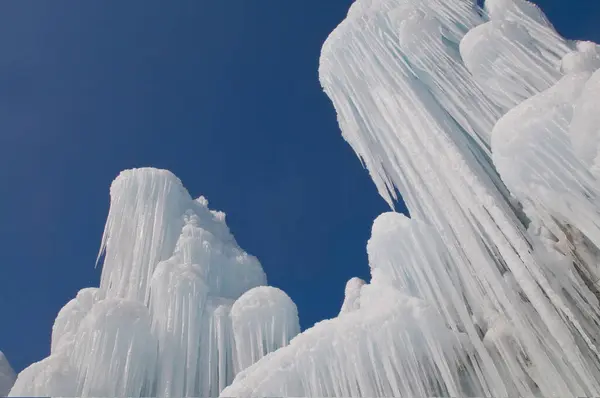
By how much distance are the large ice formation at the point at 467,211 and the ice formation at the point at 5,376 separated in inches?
487

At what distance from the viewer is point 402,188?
8664 mm

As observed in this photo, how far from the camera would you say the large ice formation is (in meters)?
5.86

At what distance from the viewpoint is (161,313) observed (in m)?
14.7

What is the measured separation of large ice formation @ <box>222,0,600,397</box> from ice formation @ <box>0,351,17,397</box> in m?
12.4

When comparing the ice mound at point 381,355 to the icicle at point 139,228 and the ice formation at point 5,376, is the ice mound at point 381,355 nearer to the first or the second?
the icicle at point 139,228

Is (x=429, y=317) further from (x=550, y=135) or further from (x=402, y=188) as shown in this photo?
(x=550, y=135)

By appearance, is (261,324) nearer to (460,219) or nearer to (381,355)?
(381,355)

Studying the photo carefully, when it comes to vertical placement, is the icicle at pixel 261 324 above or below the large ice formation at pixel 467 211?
above

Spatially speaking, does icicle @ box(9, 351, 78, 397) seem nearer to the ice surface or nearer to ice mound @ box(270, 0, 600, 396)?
ice mound @ box(270, 0, 600, 396)

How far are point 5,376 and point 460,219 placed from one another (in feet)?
56.5

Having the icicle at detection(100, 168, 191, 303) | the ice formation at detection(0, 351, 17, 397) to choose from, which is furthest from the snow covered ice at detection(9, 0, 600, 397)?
the ice formation at detection(0, 351, 17, 397)

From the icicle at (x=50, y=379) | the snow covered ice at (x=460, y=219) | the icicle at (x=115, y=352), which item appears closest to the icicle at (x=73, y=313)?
the icicle at (x=115, y=352)

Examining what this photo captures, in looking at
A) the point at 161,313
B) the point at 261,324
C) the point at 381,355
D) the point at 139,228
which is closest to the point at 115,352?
the point at 161,313

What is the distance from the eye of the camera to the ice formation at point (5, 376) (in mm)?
16750
